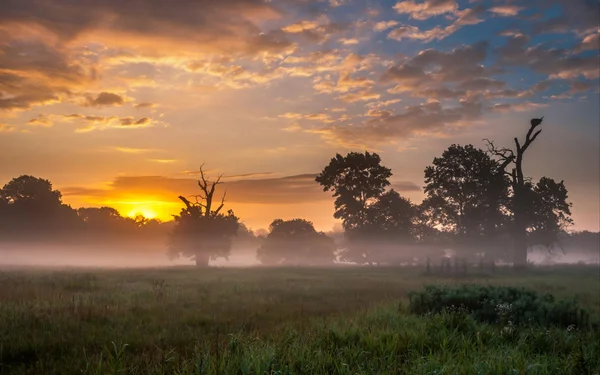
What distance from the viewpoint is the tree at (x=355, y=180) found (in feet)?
178

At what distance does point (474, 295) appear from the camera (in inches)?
426

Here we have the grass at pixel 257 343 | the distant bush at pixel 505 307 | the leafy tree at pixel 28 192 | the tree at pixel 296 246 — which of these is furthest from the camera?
the tree at pixel 296 246

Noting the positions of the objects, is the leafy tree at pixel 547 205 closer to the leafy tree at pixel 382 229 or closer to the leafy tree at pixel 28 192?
the leafy tree at pixel 382 229

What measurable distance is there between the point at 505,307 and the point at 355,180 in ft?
149

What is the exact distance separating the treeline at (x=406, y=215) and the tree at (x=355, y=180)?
5.3 inches

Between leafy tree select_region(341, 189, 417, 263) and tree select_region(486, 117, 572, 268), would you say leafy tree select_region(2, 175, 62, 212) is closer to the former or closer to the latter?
leafy tree select_region(341, 189, 417, 263)

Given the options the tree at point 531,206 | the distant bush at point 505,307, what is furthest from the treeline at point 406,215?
the distant bush at point 505,307

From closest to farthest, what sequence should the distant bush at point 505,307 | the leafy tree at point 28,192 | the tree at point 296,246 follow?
the distant bush at point 505,307, the leafy tree at point 28,192, the tree at point 296,246

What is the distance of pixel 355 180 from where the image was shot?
5428cm

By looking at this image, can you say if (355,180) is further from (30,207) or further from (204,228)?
(30,207)

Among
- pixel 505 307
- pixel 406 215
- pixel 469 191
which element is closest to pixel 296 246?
pixel 406 215

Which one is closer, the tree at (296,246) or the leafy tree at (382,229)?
the leafy tree at (382,229)

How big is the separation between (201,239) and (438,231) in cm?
3520

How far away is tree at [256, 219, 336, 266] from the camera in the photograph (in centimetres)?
8538
